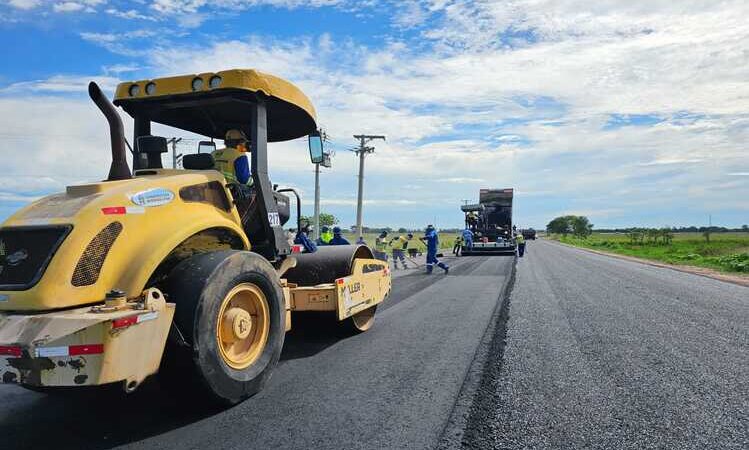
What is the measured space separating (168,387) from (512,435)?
2206mm

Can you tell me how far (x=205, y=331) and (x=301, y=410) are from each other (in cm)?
93

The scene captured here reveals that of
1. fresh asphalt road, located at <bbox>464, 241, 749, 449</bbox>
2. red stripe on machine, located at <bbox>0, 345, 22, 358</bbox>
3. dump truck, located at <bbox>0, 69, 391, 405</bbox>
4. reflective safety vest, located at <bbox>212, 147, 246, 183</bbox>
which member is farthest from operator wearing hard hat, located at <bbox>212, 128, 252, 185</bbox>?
fresh asphalt road, located at <bbox>464, 241, 749, 449</bbox>

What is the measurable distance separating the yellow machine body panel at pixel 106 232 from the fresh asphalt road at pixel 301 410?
0.94 m

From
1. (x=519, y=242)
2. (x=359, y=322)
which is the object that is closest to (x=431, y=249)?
(x=359, y=322)

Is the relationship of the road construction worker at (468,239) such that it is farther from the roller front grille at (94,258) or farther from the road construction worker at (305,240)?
the roller front grille at (94,258)

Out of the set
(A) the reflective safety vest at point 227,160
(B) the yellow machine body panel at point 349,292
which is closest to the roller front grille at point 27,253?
(A) the reflective safety vest at point 227,160

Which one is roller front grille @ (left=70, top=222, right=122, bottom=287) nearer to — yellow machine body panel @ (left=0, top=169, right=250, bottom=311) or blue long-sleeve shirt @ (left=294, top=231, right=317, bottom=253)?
yellow machine body panel @ (left=0, top=169, right=250, bottom=311)

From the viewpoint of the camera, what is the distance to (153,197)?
3617 mm

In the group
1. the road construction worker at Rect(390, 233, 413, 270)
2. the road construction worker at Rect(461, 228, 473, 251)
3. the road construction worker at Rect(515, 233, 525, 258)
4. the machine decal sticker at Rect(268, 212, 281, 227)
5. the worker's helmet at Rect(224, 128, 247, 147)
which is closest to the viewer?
the machine decal sticker at Rect(268, 212, 281, 227)

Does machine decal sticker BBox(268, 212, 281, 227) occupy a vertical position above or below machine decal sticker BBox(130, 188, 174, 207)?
below

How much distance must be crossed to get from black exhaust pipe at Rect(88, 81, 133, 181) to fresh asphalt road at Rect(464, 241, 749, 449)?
3.00 meters

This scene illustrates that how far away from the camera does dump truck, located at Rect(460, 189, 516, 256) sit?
27.3 metres

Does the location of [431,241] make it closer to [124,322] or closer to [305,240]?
[305,240]

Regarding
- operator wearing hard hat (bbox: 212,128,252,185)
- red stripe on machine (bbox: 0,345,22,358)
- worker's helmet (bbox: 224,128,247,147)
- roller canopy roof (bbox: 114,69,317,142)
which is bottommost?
red stripe on machine (bbox: 0,345,22,358)
